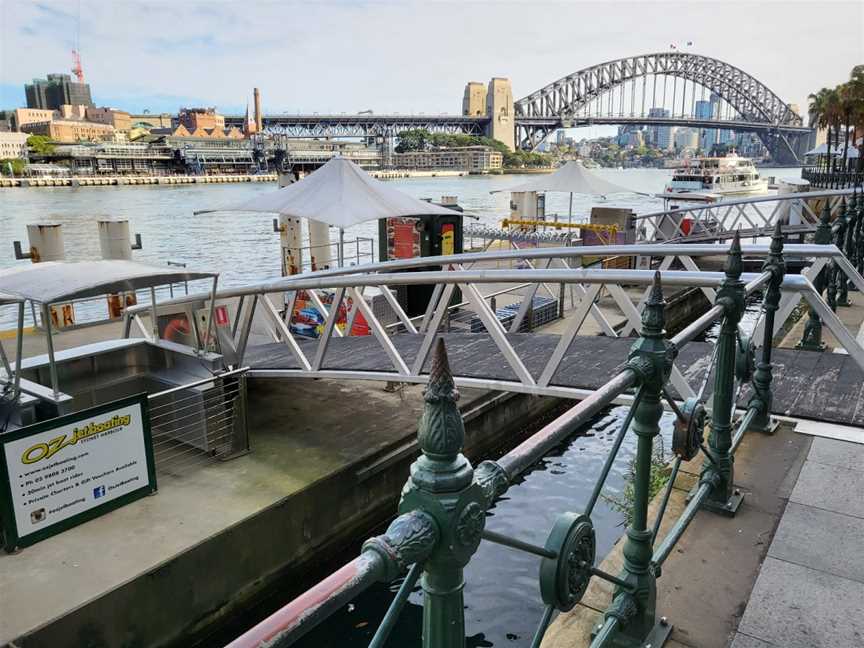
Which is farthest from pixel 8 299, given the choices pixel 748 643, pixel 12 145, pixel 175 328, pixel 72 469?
pixel 12 145

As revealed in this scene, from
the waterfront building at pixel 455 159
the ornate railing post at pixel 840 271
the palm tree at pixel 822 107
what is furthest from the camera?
the waterfront building at pixel 455 159

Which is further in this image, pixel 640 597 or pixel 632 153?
pixel 632 153

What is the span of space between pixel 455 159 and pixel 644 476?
143m

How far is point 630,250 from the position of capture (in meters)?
7.53

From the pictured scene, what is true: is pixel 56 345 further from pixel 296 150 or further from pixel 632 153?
pixel 632 153

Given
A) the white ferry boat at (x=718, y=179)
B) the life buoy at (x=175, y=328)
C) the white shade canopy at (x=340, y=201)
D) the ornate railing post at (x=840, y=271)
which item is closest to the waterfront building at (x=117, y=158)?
the white ferry boat at (x=718, y=179)

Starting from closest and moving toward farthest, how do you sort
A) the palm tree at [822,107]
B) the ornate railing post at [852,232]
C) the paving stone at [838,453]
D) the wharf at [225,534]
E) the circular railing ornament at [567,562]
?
the circular railing ornament at [567,562], the paving stone at [838,453], the wharf at [225,534], the ornate railing post at [852,232], the palm tree at [822,107]

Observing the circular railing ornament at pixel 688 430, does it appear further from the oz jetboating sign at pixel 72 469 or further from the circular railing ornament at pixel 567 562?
the oz jetboating sign at pixel 72 469

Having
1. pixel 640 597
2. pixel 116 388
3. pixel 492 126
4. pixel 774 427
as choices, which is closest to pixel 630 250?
pixel 774 427

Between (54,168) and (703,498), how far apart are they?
154 m

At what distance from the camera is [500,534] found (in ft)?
4.85

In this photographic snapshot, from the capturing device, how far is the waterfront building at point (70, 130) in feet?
570

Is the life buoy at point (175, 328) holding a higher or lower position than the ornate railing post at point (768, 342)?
lower

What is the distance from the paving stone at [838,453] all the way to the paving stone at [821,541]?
0.64 meters
